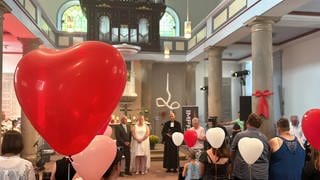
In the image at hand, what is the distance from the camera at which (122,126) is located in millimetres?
9430

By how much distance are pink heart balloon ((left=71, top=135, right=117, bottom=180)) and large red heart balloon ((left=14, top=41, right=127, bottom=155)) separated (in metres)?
0.21

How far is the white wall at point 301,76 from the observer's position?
40.3ft

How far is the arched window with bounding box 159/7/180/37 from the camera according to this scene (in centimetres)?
1897

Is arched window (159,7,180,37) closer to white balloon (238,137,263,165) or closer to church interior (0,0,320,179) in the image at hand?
church interior (0,0,320,179)

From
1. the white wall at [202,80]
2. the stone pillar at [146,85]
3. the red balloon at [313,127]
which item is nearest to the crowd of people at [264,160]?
the red balloon at [313,127]

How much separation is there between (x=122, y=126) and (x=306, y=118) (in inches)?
238

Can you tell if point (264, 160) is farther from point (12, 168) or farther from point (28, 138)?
point (28, 138)

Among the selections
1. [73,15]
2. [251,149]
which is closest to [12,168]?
[251,149]

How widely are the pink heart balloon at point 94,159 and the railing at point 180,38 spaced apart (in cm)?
706

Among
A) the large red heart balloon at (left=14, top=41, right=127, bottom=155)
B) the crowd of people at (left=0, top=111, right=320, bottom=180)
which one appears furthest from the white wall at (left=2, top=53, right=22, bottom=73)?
the large red heart balloon at (left=14, top=41, right=127, bottom=155)

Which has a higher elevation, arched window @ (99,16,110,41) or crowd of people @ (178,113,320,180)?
arched window @ (99,16,110,41)

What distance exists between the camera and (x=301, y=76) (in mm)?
13078

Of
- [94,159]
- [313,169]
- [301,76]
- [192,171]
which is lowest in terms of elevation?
[192,171]

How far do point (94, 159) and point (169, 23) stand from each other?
16724 millimetres
